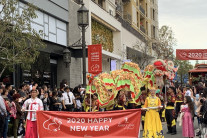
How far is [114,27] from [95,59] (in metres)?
21.7

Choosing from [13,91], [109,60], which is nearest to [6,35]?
[13,91]

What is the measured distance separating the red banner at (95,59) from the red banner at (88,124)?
166 inches

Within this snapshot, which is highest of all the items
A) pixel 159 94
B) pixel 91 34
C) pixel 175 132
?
pixel 91 34

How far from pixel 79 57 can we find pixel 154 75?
12804mm

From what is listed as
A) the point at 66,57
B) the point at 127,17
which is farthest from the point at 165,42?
the point at 66,57

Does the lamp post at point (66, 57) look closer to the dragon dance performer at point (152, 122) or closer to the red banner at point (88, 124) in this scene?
the dragon dance performer at point (152, 122)

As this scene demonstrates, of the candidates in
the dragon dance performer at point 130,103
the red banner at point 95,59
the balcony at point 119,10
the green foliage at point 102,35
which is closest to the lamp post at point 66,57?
the green foliage at point 102,35

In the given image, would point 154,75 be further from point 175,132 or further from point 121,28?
point 121,28

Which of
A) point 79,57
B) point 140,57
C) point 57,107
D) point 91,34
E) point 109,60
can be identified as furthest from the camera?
point 140,57

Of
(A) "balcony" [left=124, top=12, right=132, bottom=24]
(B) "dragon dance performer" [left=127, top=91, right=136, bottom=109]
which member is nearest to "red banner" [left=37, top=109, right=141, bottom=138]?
(B) "dragon dance performer" [left=127, top=91, right=136, bottom=109]

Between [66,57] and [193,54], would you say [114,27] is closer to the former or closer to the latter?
[193,54]

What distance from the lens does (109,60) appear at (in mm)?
35344

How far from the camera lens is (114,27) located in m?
36.6

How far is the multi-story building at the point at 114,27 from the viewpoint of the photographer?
93.7 ft
